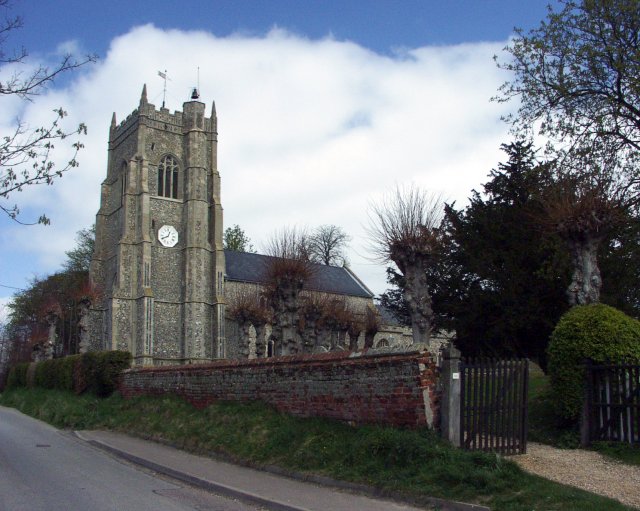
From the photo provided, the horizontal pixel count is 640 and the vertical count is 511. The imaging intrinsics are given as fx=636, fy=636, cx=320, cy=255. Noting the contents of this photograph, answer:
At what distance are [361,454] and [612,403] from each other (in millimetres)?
4323

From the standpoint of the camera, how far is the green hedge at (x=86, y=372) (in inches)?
894

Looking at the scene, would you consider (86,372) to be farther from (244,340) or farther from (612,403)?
(612,403)

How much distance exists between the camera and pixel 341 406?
11.2 m

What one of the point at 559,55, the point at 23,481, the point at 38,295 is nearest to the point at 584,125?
the point at 559,55

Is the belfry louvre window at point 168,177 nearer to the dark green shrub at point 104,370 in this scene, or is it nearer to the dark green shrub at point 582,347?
the dark green shrub at point 104,370

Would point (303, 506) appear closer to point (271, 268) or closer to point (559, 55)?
A: point (559, 55)

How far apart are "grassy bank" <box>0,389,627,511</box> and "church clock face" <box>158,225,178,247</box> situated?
34.1 metres

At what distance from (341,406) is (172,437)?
5436mm

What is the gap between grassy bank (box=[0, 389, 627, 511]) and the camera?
7.70 meters

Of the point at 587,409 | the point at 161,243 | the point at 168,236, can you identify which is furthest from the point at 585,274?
the point at 168,236

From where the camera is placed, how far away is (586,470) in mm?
9078

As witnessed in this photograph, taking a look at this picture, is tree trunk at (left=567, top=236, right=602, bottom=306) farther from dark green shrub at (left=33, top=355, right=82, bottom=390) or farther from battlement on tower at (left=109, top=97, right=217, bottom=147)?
battlement on tower at (left=109, top=97, right=217, bottom=147)

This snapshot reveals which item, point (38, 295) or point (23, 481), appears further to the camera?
point (38, 295)

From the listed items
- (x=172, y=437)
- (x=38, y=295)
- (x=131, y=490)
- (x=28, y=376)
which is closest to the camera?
(x=131, y=490)
